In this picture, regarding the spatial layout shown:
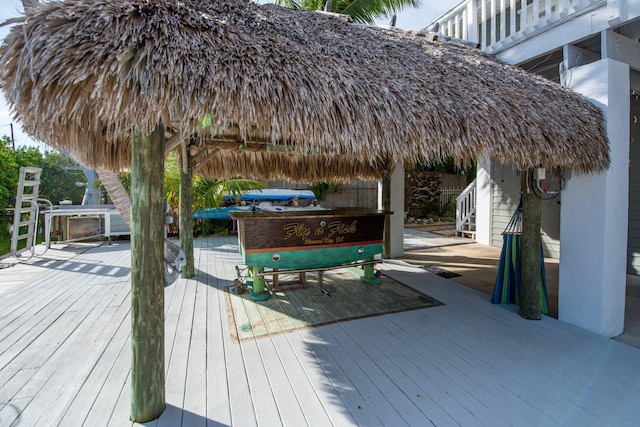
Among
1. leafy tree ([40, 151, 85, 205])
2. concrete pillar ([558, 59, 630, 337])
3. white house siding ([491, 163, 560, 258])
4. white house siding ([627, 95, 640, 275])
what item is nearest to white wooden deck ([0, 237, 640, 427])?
concrete pillar ([558, 59, 630, 337])

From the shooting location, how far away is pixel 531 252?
3.48 meters

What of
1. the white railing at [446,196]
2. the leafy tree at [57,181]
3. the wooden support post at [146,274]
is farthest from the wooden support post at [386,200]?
the leafy tree at [57,181]

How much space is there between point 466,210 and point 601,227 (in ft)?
21.7

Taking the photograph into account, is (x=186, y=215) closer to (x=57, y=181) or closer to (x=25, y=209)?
(x=25, y=209)

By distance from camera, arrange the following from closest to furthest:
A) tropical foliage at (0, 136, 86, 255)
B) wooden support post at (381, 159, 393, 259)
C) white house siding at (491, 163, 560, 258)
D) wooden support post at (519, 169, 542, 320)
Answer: wooden support post at (519, 169, 542, 320)
white house siding at (491, 163, 560, 258)
wooden support post at (381, 159, 393, 259)
tropical foliage at (0, 136, 86, 255)

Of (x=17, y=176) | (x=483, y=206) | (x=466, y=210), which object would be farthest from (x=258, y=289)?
(x=17, y=176)

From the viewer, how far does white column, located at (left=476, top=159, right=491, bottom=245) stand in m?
7.95

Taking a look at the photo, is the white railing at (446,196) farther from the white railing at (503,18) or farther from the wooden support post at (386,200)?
the white railing at (503,18)

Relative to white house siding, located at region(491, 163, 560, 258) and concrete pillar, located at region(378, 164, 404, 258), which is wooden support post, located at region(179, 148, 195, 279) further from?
white house siding, located at region(491, 163, 560, 258)

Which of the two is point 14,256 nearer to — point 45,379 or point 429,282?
point 45,379

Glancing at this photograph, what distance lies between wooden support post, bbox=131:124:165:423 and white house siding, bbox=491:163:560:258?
6.97m

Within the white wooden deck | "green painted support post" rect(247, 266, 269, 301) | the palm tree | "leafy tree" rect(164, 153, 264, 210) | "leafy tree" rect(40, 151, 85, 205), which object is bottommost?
the white wooden deck

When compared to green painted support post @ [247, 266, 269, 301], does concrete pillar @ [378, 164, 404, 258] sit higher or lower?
higher

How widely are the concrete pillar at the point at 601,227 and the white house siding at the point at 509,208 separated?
3386 millimetres
